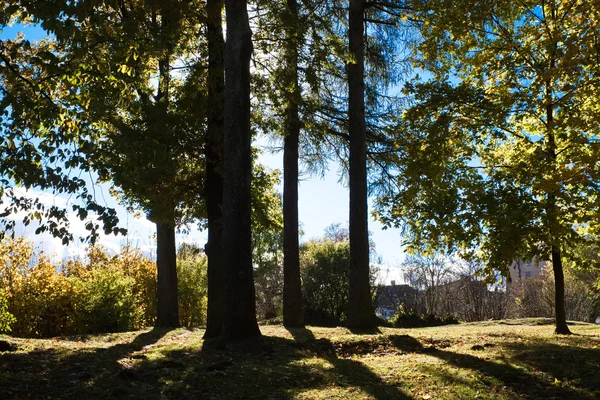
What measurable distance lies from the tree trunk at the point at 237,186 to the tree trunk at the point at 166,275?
19.6 ft

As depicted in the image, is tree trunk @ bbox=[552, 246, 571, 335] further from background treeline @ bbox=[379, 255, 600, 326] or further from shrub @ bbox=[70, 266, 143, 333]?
background treeline @ bbox=[379, 255, 600, 326]

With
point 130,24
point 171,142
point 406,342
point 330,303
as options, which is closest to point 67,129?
point 130,24

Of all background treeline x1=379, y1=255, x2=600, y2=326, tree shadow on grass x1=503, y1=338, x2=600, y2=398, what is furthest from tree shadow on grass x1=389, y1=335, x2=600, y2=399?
background treeline x1=379, y1=255, x2=600, y2=326

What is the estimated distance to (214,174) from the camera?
1045 cm

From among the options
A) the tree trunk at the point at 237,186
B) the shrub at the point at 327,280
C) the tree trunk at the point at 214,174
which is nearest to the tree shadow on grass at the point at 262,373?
the tree trunk at the point at 237,186

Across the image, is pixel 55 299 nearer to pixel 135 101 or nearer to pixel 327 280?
pixel 135 101

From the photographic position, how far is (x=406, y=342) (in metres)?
9.09

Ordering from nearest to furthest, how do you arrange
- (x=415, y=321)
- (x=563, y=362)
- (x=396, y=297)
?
(x=563, y=362)
(x=415, y=321)
(x=396, y=297)

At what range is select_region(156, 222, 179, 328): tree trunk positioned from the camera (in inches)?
549

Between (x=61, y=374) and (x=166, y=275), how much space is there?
8.12 metres

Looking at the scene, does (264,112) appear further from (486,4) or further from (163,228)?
(486,4)

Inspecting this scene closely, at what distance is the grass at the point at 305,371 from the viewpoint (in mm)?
5613

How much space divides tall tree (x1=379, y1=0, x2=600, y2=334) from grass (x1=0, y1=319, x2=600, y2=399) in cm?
211

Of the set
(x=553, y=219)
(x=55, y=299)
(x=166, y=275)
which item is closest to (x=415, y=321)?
(x=166, y=275)
